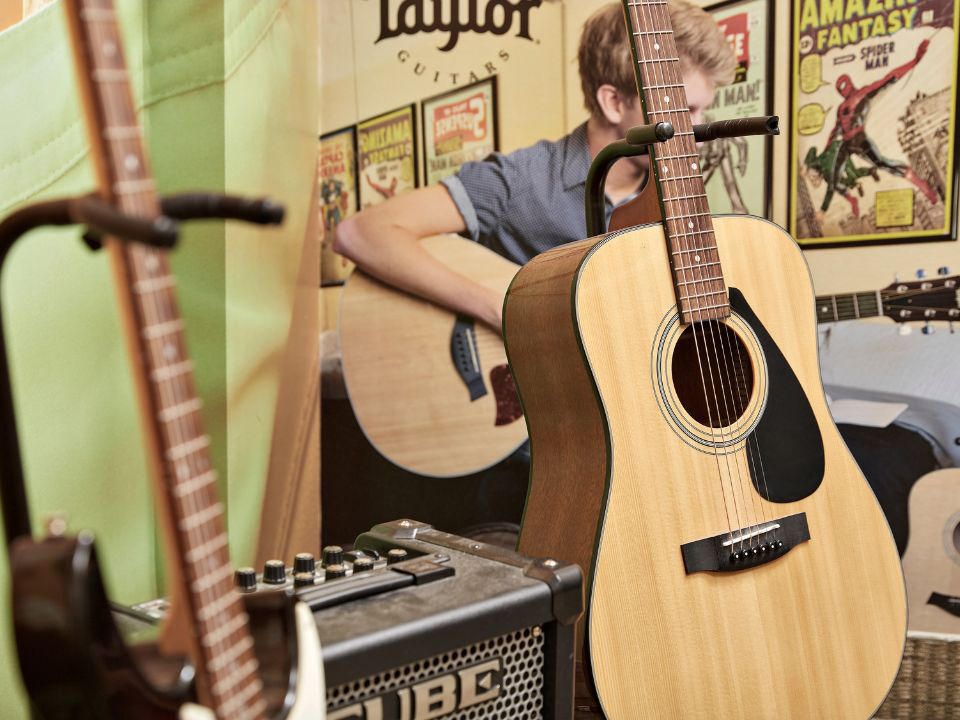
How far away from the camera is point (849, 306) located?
172 cm

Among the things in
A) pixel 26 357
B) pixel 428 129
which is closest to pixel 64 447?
pixel 26 357

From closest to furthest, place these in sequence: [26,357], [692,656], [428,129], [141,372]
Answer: [141,372]
[692,656]
[26,357]
[428,129]

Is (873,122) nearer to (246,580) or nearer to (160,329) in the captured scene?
(246,580)

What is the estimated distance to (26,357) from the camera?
4.02ft

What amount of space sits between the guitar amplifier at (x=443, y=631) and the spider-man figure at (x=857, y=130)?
1206 millimetres

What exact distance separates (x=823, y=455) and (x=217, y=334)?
102 centimetres

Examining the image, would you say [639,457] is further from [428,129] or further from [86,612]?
[428,129]

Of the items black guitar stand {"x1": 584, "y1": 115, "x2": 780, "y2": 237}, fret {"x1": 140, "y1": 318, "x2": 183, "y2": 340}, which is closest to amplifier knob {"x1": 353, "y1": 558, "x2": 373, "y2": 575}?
fret {"x1": 140, "y1": 318, "x2": 183, "y2": 340}

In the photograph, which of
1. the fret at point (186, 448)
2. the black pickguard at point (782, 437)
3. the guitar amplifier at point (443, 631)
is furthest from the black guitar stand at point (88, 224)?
the black pickguard at point (782, 437)

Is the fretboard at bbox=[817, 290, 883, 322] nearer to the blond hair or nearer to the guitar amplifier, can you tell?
the blond hair

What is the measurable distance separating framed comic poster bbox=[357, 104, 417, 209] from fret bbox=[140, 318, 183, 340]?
1.53 m

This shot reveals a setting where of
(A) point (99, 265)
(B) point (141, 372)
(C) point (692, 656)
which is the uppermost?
(A) point (99, 265)

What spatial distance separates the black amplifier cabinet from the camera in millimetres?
757

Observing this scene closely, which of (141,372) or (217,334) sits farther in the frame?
(217,334)
